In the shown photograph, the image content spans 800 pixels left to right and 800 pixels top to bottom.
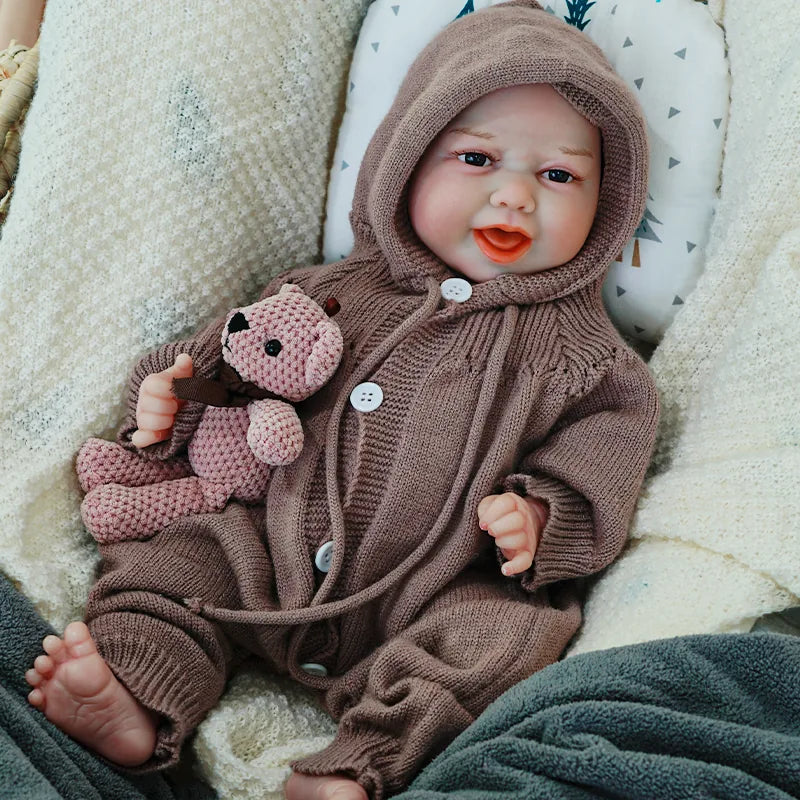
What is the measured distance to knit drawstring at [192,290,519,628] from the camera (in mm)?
1034

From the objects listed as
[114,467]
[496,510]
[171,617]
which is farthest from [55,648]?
[496,510]

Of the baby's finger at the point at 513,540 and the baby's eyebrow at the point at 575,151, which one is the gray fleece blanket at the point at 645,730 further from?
the baby's eyebrow at the point at 575,151

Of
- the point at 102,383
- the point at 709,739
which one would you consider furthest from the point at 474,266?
the point at 709,739

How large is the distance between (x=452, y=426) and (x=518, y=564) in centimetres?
19

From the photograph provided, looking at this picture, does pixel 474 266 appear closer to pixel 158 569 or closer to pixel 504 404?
pixel 504 404

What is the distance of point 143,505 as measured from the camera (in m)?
1.09

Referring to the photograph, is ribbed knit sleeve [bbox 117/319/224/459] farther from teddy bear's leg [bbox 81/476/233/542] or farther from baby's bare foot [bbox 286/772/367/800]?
baby's bare foot [bbox 286/772/367/800]

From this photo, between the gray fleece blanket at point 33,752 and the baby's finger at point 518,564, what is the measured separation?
1.38 ft

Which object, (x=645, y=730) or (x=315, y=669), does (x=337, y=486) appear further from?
(x=645, y=730)

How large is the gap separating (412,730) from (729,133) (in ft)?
2.81

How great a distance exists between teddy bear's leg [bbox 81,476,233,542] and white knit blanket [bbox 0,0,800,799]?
0.04m

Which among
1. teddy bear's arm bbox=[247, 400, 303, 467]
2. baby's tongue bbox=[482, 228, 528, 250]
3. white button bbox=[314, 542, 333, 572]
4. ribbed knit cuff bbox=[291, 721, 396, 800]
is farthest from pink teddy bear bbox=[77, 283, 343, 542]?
ribbed knit cuff bbox=[291, 721, 396, 800]

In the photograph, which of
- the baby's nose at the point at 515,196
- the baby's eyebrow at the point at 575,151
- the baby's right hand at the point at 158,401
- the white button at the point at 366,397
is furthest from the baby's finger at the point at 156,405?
the baby's eyebrow at the point at 575,151

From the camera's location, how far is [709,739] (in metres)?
0.75
